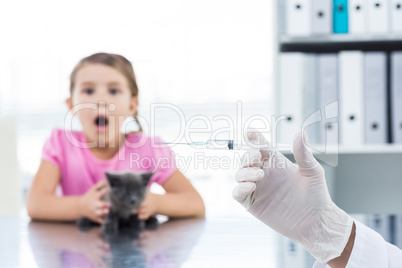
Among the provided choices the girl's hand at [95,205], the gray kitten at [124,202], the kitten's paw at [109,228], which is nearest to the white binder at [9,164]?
the girl's hand at [95,205]

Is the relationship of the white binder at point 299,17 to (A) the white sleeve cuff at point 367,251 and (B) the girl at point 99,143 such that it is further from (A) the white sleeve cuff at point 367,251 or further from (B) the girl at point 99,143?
(A) the white sleeve cuff at point 367,251

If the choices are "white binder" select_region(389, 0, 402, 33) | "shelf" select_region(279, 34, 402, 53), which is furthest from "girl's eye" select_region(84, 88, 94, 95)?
"white binder" select_region(389, 0, 402, 33)

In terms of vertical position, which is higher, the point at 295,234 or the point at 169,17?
the point at 169,17

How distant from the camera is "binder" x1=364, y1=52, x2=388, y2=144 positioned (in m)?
2.02

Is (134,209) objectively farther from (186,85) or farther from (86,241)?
(186,85)

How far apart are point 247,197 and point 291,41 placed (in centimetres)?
145

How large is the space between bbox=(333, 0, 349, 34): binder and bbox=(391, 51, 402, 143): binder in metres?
0.23

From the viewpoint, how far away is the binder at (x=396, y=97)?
6.59 feet

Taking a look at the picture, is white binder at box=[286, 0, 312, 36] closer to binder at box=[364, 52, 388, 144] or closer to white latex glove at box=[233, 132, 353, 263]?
binder at box=[364, 52, 388, 144]

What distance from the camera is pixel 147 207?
A: 142 cm

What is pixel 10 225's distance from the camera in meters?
1.25

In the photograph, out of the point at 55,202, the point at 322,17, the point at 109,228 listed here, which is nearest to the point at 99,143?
the point at 55,202

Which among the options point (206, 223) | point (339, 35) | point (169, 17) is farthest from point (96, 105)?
point (169, 17)

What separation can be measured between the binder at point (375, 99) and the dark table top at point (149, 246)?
988 mm
